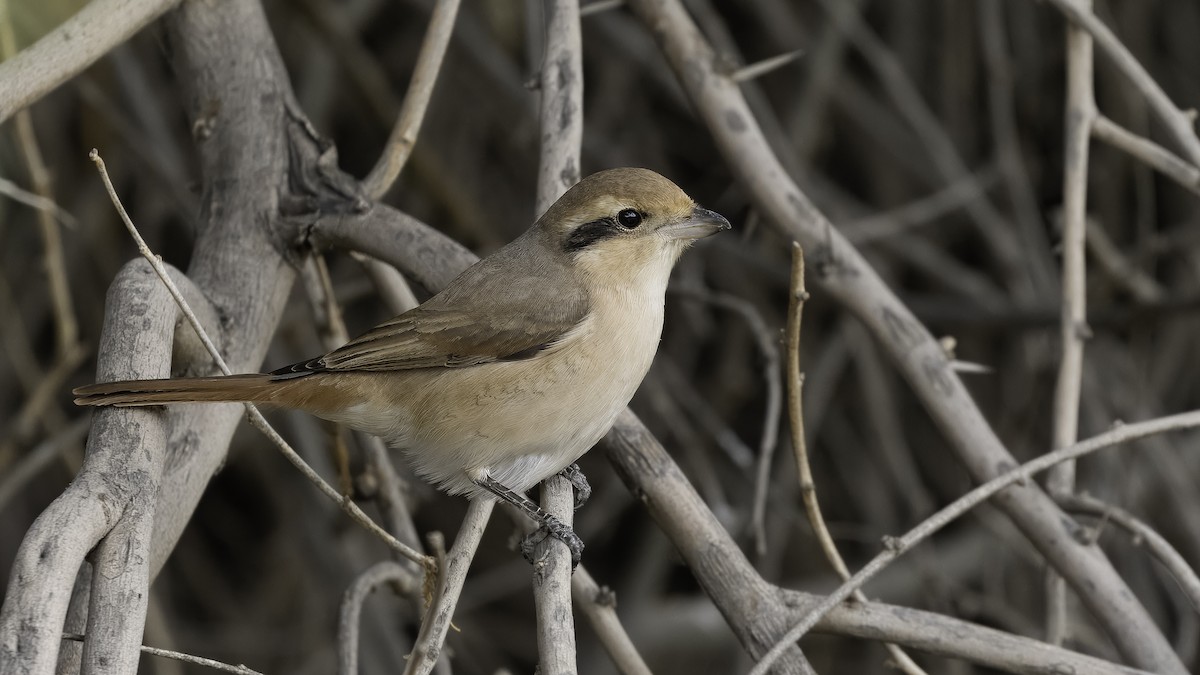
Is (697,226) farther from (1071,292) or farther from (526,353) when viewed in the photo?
(1071,292)

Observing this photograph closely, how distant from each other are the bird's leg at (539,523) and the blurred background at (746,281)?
1.68 meters

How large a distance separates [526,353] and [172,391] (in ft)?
2.77

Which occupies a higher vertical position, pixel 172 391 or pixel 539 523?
pixel 172 391

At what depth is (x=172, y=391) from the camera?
2.08 metres

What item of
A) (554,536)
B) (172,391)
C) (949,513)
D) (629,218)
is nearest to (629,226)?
(629,218)

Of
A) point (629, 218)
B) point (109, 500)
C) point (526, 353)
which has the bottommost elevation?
point (109, 500)

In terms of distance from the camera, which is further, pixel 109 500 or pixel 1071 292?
pixel 1071 292

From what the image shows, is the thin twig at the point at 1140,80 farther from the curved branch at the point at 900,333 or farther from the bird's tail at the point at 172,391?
the bird's tail at the point at 172,391

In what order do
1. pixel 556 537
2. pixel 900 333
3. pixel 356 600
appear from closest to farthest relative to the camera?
pixel 556 537 → pixel 356 600 → pixel 900 333

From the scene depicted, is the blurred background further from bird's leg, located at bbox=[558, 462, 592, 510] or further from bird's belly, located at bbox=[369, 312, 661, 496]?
bird's belly, located at bbox=[369, 312, 661, 496]

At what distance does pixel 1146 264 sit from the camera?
485 cm

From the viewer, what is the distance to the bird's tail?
6.59ft

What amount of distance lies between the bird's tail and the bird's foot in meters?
0.60

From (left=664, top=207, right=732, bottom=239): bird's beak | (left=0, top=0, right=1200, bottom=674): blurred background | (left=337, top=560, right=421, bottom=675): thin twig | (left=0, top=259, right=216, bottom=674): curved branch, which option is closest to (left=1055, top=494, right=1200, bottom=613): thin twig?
(left=664, top=207, right=732, bottom=239): bird's beak
